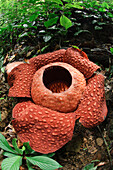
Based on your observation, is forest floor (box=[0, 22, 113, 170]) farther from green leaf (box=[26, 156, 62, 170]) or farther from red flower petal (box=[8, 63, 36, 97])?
red flower petal (box=[8, 63, 36, 97])

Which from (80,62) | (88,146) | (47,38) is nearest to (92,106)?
(88,146)

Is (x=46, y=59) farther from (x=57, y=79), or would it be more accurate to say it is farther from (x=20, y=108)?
(x=20, y=108)

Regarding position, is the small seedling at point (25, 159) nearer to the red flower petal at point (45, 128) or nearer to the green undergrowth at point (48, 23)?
the red flower petal at point (45, 128)

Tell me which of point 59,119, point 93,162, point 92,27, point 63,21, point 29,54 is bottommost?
point 93,162

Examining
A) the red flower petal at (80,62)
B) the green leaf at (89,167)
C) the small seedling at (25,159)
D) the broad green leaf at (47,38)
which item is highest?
the broad green leaf at (47,38)

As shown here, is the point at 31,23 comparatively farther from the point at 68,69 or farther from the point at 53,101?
the point at 53,101

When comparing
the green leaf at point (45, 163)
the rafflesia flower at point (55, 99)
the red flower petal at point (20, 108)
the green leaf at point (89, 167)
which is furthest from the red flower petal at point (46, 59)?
the green leaf at point (89, 167)

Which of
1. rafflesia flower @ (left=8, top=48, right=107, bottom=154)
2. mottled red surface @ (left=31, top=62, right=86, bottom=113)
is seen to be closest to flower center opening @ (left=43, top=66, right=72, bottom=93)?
rafflesia flower @ (left=8, top=48, right=107, bottom=154)

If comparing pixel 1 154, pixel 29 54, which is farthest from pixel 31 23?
pixel 1 154
